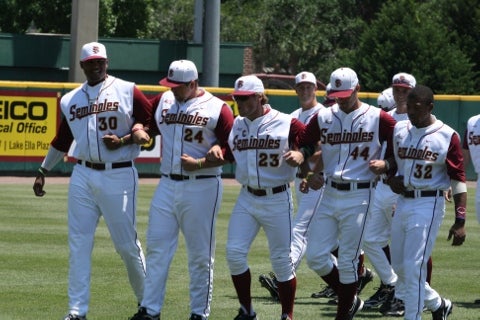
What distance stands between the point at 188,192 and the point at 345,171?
47.6 inches

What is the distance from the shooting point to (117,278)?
11359 millimetres

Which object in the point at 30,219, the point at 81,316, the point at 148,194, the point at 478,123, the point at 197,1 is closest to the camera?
the point at 81,316

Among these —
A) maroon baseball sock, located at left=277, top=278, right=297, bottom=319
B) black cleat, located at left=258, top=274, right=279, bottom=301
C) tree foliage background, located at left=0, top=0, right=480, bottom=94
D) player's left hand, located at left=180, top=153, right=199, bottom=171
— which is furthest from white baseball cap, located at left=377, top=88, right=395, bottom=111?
tree foliage background, located at left=0, top=0, right=480, bottom=94

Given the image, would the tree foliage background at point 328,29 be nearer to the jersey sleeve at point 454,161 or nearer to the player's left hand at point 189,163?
the jersey sleeve at point 454,161

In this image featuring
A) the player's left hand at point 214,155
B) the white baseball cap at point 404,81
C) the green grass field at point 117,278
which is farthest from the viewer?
the white baseball cap at point 404,81

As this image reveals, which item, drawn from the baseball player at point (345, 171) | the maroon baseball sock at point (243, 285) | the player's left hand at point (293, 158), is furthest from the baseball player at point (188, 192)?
the baseball player at point (345, 171)

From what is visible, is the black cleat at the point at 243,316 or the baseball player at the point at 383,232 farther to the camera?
the baseball player at the point at 383,232

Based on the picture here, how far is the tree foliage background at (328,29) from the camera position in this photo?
3369 cm

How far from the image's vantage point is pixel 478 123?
1059 centimetres

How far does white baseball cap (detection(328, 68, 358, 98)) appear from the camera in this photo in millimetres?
8852

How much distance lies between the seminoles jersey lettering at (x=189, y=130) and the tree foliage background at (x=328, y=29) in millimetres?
24855

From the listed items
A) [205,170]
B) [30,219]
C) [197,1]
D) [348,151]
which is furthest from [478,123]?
[197,1]

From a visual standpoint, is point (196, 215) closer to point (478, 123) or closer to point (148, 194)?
point (478, 123)

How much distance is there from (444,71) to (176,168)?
25150 millimetres
